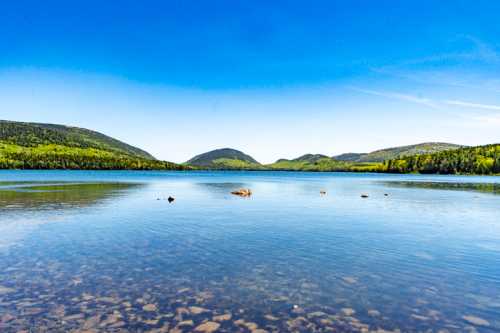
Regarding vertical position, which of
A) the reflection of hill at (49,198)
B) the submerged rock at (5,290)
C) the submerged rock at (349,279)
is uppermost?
the reflection of hill at (49,198)

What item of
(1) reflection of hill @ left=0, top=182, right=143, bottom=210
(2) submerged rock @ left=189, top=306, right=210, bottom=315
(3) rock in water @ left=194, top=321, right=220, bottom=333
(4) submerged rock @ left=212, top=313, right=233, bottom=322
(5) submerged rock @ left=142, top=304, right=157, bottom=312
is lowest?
(3) rock in water @ left=194, top=321, right=220, bottom=333

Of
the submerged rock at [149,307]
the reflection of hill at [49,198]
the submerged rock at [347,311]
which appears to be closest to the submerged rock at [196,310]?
the submerged rock at [149,307]

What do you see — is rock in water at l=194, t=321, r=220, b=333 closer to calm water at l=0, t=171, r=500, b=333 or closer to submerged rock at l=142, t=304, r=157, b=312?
calm water at l=0, t=171, r=500, b=333

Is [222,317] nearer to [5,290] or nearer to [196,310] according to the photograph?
[196,310]

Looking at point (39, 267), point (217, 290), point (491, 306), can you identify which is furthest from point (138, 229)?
point (491, 306)

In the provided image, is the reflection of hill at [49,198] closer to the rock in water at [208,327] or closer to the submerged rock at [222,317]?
the submerged rock at [222,317]

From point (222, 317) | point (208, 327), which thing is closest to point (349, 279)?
point (222, 317)

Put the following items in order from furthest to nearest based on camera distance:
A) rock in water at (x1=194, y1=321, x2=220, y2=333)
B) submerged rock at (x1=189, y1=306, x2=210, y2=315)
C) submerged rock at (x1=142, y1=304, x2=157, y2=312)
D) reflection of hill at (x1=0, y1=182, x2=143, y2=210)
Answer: reflection of hill at (x1=0, y1=182, x2=143, y2=210)
submerged rock at (x1=142, y1=304, x2=157, y2=312)
submerged rock at (x1=189, y1=306, x2=210, y2=315)
rock in water at (x1=194, y1=321, x2=220, y2=333)

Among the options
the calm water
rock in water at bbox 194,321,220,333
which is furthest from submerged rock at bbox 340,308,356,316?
rock in water at bbox 194,321,220,333

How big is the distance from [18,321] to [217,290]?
7984mm

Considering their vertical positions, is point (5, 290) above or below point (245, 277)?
above

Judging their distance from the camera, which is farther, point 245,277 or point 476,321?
point 245,277

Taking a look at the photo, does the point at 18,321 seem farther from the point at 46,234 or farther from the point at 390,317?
the point at 46,234

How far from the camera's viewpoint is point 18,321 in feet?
42.2
